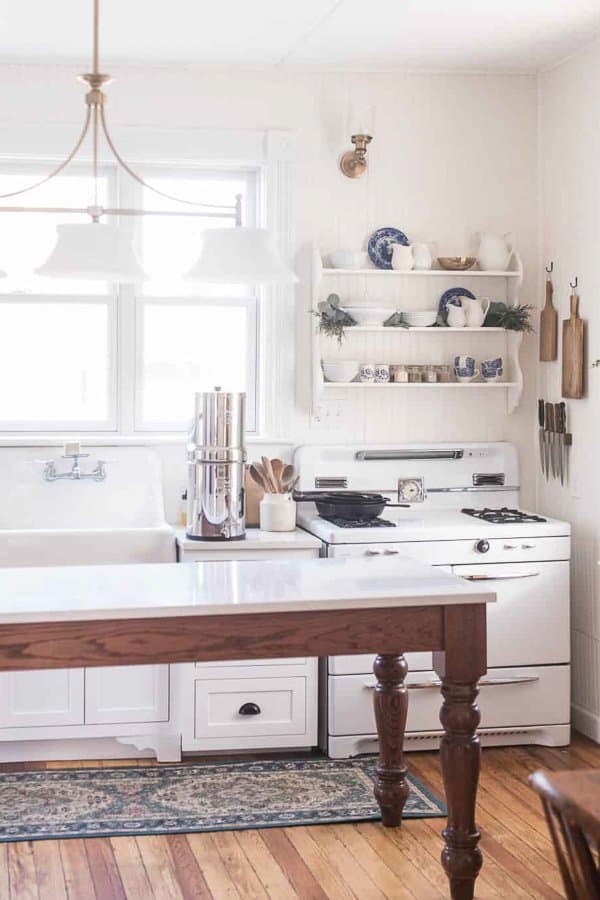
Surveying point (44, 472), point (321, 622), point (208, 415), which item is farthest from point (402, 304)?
point (321, 622)

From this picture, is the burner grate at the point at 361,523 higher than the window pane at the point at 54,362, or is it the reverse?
the window pane at the point at 54,362

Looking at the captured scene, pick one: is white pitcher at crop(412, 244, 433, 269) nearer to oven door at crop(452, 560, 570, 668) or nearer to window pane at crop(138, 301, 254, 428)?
window pane at crop(138, 301, 254, 428)

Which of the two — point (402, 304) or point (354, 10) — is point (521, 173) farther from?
point (354, 10)

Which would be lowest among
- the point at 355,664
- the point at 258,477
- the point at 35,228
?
the point at 355,664

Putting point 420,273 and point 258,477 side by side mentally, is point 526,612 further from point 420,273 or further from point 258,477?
point 420,273

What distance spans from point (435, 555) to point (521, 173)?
5.93 ft

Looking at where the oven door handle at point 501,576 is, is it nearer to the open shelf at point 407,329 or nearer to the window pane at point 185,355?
the open shelf at point 407,329

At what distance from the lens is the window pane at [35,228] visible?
15.9ft

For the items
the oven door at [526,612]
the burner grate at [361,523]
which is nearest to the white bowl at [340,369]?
the burner grate at [361,523]

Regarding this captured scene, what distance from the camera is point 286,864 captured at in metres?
3.39

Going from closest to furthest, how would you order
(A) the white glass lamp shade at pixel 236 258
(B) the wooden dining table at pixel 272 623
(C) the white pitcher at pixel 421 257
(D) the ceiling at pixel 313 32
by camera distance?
1. (B) the wooden dining table at pixel 272 623
2. (A) the white glass lamp shade at pixel 236 258
3. (D) the ceiling at pixel 313 32
4. (C) the white pitcher at pixel 421 257

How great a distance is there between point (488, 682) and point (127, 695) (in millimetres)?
1354

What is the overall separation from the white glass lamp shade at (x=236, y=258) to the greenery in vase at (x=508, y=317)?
2.23 m

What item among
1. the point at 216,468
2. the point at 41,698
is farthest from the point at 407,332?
the point at 41,698
